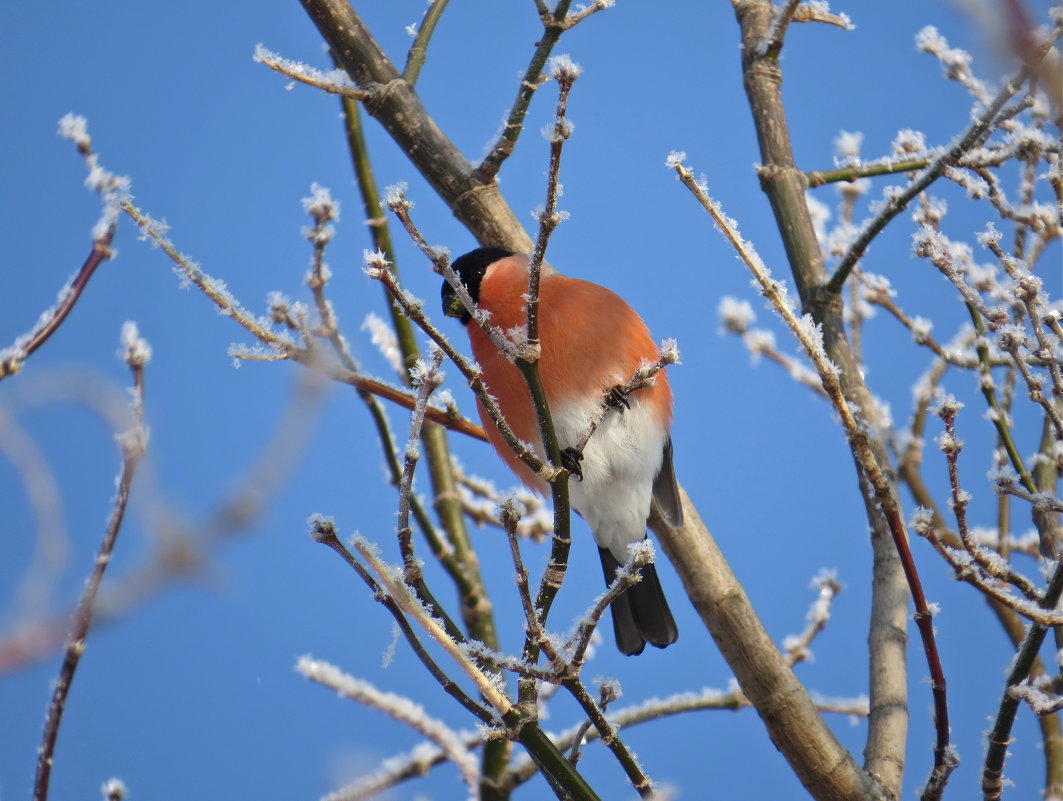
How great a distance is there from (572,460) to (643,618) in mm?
933

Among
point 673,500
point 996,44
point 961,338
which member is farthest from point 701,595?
point 996,44

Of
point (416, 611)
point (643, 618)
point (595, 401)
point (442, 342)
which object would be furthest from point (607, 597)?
point (643, 618)

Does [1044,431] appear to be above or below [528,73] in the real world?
below

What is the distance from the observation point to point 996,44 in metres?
0.41

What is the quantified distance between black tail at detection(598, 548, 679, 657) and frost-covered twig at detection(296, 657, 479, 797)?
0.53 meters

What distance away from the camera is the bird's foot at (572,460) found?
1.80m

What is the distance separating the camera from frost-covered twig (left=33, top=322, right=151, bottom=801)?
39.6 inches

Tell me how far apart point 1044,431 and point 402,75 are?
65.3 inches

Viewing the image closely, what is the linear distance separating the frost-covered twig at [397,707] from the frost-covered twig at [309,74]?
122 centimetres

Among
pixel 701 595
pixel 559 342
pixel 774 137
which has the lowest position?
pixel 701 595

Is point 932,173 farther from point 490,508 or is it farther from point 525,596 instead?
point 490,508

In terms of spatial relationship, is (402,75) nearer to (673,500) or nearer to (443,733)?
(673,500)

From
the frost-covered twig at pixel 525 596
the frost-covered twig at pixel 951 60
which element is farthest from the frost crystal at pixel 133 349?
the frost-covered twig at pixel 951 60

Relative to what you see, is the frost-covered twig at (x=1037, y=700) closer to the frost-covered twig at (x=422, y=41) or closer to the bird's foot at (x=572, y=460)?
the bird's foot at (x=572, y=460)
